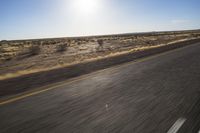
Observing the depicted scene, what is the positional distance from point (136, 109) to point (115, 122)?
0.92 metres

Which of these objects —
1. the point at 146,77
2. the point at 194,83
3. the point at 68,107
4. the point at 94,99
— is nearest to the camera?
the point at 68,107

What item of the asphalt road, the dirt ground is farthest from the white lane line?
the dirt ground

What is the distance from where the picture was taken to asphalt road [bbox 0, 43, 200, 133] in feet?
12.9

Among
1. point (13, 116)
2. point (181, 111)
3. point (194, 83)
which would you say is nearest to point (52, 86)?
point (13, 116)

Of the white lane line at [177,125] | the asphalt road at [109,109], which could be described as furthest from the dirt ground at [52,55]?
the white lane line at [177,125]

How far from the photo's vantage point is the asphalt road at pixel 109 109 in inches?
154

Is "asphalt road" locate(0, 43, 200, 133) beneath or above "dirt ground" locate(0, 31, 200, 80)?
above

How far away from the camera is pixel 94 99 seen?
572 cm

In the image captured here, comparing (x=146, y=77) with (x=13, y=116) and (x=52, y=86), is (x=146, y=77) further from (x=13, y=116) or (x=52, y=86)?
(x=13, y=116)

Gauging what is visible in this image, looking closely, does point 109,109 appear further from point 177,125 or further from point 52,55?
point 52,55

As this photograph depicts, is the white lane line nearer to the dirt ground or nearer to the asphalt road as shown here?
the asphalt road

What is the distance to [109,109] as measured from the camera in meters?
4.88

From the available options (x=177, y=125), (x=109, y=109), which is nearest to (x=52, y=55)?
(x=109, y=109)

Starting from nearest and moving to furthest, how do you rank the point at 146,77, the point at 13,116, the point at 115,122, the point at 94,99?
the point at 115,122
the point at 13,116
the point at 94,99
the point at 146,77
